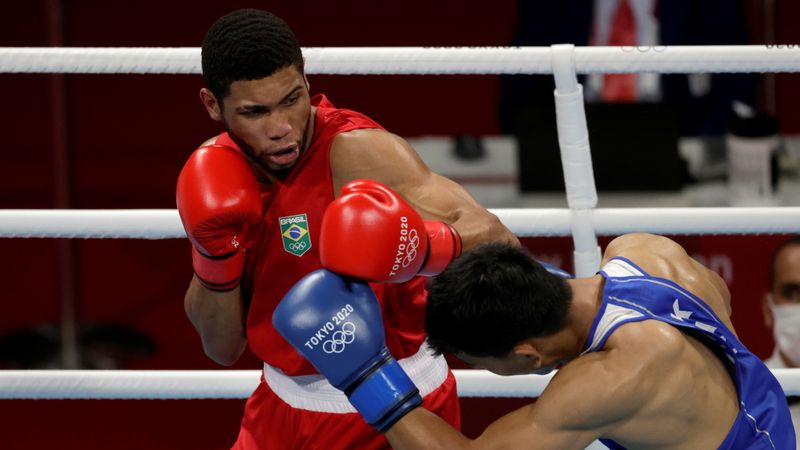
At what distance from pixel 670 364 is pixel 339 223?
55 centimetres

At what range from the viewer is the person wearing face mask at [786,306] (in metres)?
3.10

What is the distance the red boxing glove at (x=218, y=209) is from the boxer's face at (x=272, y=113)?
60 millimetres

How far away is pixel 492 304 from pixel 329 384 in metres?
0.38

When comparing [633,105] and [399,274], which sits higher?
[399,274]

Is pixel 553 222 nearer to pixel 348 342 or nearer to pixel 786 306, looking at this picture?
pixel 348 342

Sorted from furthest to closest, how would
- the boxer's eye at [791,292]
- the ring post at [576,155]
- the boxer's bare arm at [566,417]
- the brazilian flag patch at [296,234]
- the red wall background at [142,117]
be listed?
the red wall background at [142,117]
the boxer's eye at [791,292]
the ring post at [576,155]
the brazilian flag patch at [296,234]
the boxer's bare arm at [566,417]

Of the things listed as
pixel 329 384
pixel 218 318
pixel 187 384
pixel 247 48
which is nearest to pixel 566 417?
pixel 329 384

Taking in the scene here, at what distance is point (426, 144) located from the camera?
4.25 metres

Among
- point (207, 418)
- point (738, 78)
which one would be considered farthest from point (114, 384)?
point (738, 78)

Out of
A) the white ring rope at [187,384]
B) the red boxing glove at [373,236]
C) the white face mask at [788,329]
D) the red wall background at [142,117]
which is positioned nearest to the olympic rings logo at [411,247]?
the red boxing glove at [373,236]

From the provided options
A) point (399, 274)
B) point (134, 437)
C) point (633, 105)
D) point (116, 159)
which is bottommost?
point (134, 437)

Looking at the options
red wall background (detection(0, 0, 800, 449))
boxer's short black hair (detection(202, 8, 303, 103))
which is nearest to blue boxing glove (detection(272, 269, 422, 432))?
boxer's short black hair (detection(202, 8, 303, 103))

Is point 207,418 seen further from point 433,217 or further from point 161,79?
point 433,217

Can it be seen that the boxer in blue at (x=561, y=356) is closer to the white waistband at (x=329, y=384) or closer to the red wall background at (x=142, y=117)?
the white waistband at (x=329, y=384)
